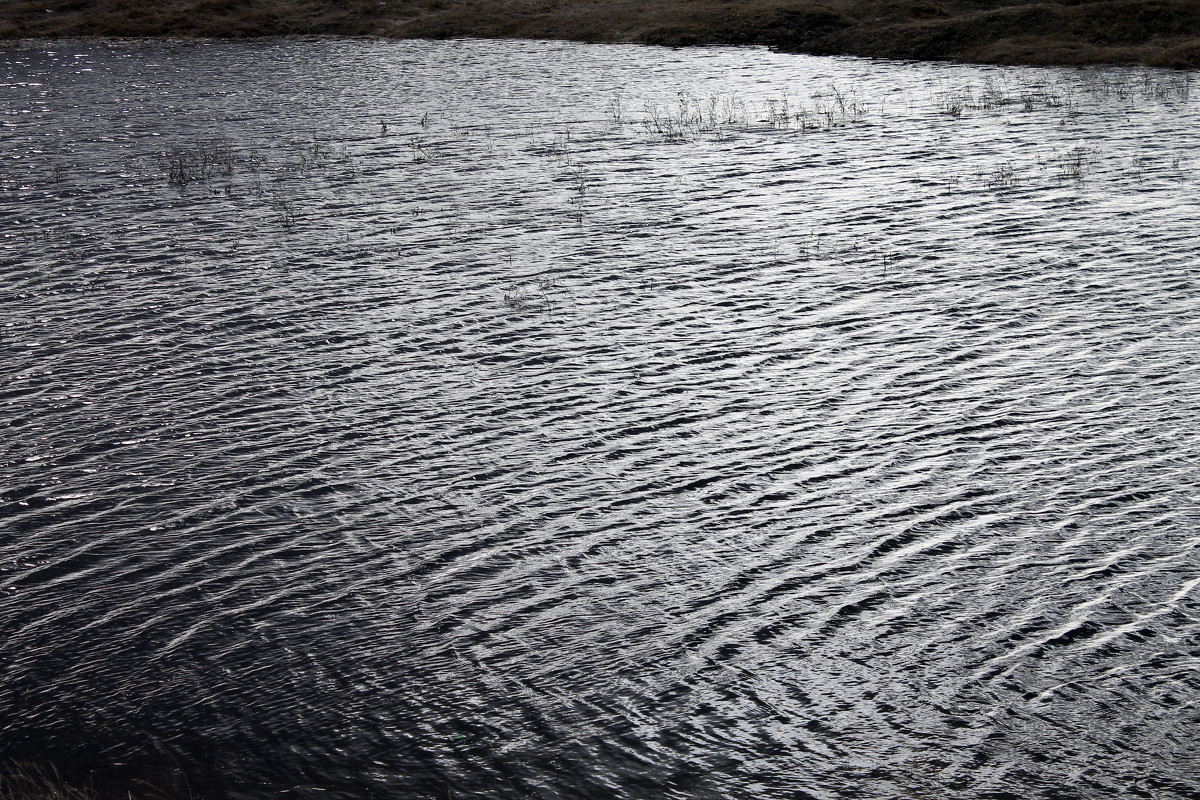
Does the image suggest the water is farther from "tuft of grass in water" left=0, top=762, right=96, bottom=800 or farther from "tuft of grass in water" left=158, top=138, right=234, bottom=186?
"tuft of grass in water" left=158, top=138, right=234, bottom=186

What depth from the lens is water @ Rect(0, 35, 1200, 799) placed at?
1061cm

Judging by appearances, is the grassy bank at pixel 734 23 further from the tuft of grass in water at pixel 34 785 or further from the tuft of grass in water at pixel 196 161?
the tuft of grass in water at pixel 34 785

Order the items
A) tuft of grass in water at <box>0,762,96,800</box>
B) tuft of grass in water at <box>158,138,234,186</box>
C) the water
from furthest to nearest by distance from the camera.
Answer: tuft of grass in water at <box>158,138,234,186</box> → the water → tuft of grass in water at <box>0,762,96,800</box>

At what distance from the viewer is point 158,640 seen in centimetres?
1244

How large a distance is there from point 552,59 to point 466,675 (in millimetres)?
59668

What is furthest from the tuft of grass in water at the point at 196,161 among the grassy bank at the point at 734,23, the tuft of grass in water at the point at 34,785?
the grassy bank at the point at 734,23

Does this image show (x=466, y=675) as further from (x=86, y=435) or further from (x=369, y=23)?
(x=369, y=23)

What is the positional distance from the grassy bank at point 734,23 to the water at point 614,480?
878 inches

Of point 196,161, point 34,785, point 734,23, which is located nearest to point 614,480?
point 34,785

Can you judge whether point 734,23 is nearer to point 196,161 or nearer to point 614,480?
point 196,161

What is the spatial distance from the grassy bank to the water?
22294mm

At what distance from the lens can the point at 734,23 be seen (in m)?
69.8

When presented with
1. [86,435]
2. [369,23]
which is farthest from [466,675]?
[369,23]

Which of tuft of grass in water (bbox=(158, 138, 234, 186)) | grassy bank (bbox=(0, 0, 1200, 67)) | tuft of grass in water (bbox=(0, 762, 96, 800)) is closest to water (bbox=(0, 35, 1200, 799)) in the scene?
tuft of grass in water (bbox=(0, 762, 96, 800))
